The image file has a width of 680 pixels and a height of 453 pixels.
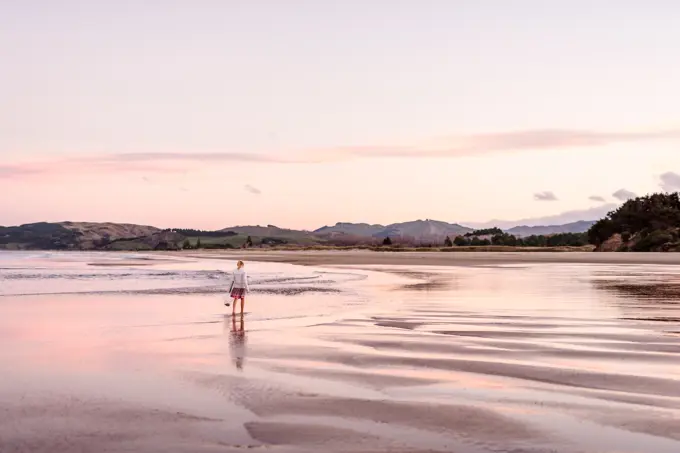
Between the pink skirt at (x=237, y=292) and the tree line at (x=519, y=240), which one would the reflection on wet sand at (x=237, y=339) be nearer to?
the pink skirt at (x=237, y=292)

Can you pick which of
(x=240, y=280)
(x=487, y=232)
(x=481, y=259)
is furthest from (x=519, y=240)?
(x=240, y=280)

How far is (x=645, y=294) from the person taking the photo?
30.5 metres

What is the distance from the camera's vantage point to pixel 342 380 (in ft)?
38.9

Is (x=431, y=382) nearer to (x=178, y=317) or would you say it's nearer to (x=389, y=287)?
(x=178, y=317)

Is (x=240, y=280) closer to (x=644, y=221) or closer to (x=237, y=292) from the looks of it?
(x=237, y=292)

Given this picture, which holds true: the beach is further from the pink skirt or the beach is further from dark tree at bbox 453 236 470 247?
dark tree at bbox 453 236 470 247

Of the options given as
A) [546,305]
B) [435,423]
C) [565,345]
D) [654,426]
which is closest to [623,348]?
[565,345]

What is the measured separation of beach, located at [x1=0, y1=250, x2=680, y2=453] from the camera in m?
8.30

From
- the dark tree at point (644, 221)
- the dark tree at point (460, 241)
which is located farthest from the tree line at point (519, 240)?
the dark tree at point (644, 221)

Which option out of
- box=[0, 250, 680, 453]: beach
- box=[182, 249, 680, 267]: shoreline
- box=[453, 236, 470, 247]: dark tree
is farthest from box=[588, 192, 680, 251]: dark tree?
box=[0, 250, 680, 453]: beach

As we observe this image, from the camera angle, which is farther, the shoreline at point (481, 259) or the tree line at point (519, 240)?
the tree line at point (519, 240)

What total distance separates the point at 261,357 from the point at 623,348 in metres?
7.71

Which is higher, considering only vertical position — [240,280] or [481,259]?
[240,280]

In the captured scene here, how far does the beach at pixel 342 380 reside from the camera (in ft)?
27.2
